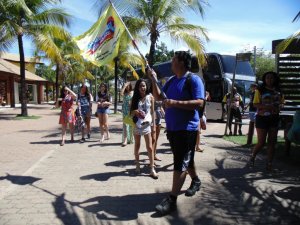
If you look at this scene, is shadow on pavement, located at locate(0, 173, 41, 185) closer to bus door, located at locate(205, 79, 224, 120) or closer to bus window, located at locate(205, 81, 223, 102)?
bus door, located at locate(205, 79, 224, 120)

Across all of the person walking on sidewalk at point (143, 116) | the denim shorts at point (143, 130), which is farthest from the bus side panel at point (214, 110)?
the denim shorts at point (143, 130)

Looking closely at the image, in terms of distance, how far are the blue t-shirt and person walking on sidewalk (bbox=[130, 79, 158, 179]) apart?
164cm

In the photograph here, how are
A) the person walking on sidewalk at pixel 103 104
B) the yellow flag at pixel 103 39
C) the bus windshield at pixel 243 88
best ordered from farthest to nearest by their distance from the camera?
the bus windshield at pixel 243 88 < the person walking on sidewalk at pixel 103 104 < the yellow flag at pixel 103 39

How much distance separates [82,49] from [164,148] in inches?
172

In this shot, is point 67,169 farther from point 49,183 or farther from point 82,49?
point 82,49

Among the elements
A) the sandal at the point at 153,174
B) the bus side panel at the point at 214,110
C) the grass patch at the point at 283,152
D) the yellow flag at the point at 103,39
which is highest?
the yellow flag at the point at 103,39

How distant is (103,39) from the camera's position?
544 centimetres

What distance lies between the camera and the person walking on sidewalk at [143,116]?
6.06 meters

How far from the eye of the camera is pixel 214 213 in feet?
14.2

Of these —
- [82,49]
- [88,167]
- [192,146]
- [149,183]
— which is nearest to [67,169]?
[88,167]

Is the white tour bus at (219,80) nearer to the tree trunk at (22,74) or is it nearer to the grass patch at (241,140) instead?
the grass patch at (241,140)

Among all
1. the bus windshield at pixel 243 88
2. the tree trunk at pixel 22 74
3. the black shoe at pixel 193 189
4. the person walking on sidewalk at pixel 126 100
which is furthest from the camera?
the tree trunk at pixel 22 74

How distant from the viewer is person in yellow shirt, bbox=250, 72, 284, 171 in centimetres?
632

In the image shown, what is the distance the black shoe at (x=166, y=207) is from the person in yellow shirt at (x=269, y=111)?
266cm
